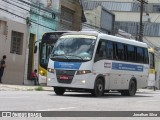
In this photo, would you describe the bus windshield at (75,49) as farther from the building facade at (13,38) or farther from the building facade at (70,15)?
the building facade at (70,15)

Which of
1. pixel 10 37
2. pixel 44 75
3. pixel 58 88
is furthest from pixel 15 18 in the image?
pixel 58 88

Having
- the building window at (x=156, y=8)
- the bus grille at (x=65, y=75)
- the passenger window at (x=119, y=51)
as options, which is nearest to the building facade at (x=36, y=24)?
the passenger window at (x=119, y=51)

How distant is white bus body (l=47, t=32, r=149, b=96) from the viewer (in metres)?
20.8

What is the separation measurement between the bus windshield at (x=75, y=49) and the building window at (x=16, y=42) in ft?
38.9

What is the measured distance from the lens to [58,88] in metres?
22.1

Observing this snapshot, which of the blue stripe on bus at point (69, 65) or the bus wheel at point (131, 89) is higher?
the blue stripe on bus at point (69, 65)

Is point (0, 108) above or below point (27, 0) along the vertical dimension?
below

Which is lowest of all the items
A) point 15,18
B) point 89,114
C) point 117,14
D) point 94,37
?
point 89,114

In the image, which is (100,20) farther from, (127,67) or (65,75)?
(65,75)

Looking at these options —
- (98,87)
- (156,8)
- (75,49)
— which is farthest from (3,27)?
(156,8)

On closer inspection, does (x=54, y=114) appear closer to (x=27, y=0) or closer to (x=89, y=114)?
(x=89, y=114)

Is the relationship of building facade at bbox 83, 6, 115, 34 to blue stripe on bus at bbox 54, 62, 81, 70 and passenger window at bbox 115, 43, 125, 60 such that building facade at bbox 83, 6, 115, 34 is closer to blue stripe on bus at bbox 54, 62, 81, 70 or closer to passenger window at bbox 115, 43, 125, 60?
passenger window at bbox 115, 43, 125, 60

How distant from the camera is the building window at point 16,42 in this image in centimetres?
3304

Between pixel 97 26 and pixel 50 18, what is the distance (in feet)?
39.8
